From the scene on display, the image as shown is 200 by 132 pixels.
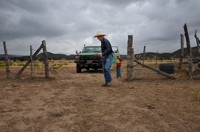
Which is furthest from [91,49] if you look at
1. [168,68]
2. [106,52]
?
[106,52]

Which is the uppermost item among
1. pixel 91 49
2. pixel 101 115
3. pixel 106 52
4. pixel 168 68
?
pixel 91 49

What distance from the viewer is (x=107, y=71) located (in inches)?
222

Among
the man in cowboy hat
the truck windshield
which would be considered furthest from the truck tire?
the truck windshield

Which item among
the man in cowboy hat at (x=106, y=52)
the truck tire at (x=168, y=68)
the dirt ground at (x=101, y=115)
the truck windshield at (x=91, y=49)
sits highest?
the truck windshield at (x=91, y=49)

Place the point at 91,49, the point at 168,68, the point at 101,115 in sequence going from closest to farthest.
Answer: the point at 101,115 < the point at 168,68 < the point at 91,49

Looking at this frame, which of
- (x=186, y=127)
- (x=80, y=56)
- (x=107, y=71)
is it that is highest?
(x=80, y=56)

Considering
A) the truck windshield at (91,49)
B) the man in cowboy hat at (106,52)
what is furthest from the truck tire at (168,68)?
the truck windshield at (91,49)

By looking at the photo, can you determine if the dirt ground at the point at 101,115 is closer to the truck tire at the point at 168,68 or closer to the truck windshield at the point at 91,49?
the truck tire at the point at 168,68

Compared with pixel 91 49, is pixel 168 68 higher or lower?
lower

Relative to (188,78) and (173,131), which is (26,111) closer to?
(173,131)

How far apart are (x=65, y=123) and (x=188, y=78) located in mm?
6414

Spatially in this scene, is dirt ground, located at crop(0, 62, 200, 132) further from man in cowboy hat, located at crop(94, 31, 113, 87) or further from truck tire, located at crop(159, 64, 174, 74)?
truck tire, located at crop(159, 64, 174, 74)

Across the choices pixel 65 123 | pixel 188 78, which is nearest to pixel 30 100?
pixel 65 123

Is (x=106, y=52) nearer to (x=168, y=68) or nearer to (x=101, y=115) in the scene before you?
(x=101, y=115)
